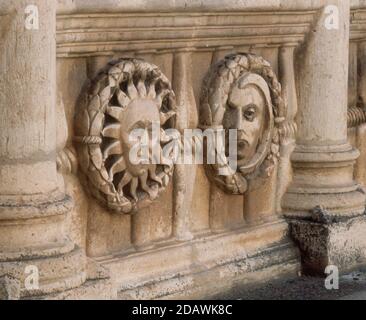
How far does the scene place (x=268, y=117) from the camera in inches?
349

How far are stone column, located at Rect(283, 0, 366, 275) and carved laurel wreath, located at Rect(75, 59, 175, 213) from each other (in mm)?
1430

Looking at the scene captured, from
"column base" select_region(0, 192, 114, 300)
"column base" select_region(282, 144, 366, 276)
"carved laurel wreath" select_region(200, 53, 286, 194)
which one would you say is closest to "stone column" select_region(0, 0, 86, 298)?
"column base" select_region(0, 192, 114, 300)

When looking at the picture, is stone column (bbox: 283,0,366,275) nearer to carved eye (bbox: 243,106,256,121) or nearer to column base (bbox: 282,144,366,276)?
column base (bbox: 282,144,366,276)

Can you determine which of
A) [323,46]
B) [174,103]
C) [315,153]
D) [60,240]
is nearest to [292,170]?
[315,153]

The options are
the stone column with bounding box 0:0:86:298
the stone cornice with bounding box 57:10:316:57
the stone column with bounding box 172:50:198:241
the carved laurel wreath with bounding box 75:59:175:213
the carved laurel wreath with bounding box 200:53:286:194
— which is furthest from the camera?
the carved laurel wreath with bounding box 200:53:286:194

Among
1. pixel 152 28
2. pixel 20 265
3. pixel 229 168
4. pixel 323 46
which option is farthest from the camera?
pixel 323 46

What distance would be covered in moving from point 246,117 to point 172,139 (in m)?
0.72

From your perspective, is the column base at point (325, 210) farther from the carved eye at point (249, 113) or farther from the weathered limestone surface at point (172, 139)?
the carved eye at point (249, 113)

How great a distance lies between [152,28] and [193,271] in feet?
4.51

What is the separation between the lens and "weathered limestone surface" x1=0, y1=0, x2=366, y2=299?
7.01 meters

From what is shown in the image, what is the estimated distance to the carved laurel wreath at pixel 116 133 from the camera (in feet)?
24.7

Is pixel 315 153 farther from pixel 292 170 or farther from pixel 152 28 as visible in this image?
pixel 152 28

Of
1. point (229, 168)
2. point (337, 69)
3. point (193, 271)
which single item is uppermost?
point (337, 69)

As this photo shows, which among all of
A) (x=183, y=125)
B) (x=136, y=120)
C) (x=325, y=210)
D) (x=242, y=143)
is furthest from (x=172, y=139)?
(x=325, y=210)
